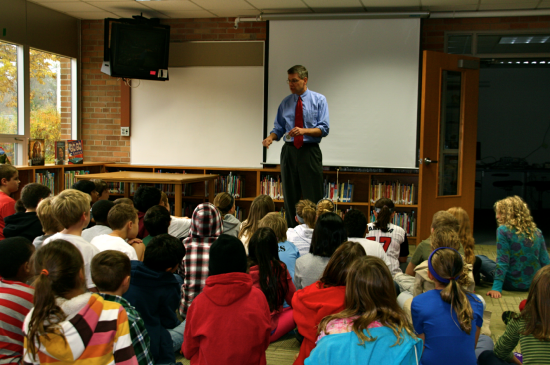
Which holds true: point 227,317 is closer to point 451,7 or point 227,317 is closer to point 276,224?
point 276,224

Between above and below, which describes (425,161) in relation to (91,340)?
above

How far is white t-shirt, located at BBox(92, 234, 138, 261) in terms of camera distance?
7.88 feet

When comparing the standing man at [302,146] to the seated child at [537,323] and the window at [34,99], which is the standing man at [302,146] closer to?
the seated child at [537,323]

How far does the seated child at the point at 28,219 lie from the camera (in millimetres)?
2913

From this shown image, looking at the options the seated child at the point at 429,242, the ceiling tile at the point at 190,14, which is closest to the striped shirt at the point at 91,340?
the seated child at the point at 429,242

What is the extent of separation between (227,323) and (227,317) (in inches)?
0.9

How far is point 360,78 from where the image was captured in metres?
5.69

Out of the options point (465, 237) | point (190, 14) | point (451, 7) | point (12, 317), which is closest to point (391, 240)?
point (465, 237)

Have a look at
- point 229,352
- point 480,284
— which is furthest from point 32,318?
point 480,284

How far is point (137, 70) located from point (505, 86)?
23.8 feet

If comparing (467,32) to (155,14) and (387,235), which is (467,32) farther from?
(155,14)

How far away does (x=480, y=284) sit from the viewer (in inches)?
161

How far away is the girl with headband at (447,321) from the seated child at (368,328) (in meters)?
0.38

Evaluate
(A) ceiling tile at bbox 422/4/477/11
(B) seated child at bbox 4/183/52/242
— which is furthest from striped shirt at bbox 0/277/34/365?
(A) ceiling tile at bbox 422/4/477/11
